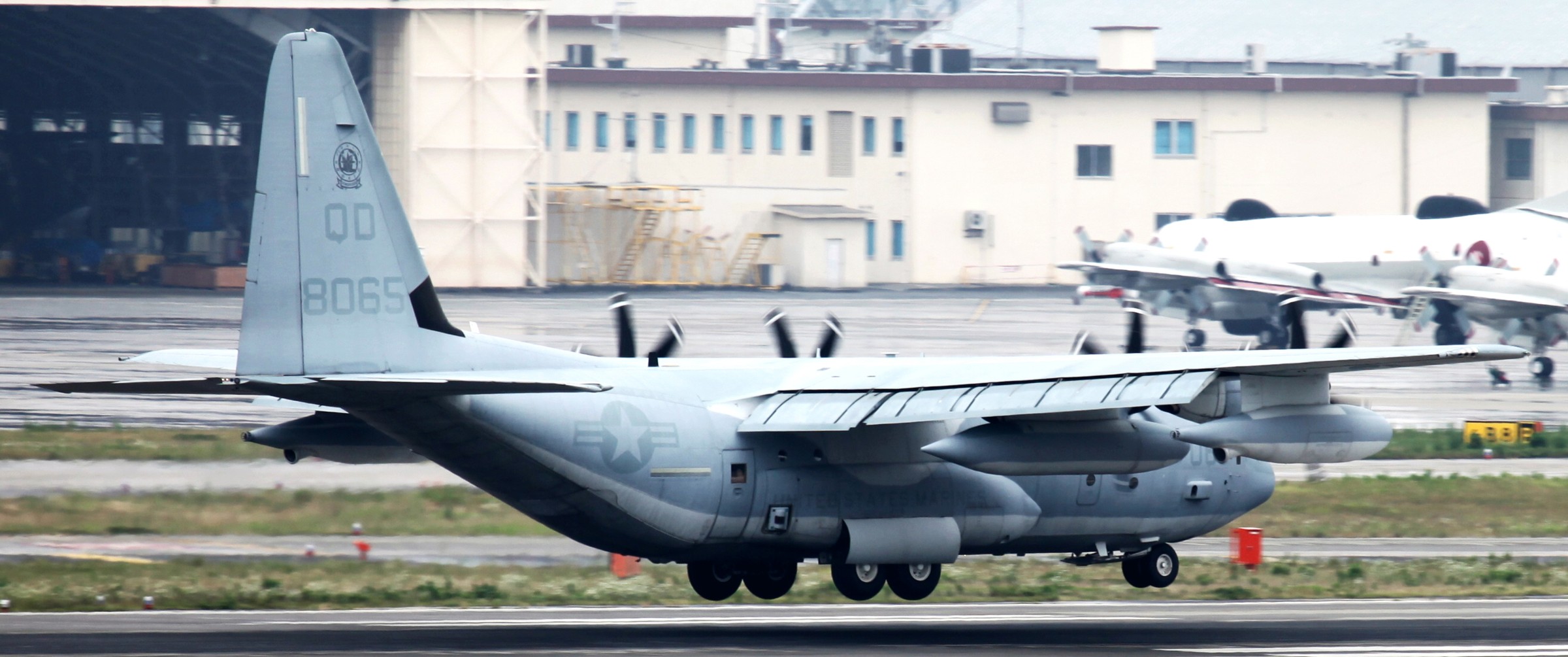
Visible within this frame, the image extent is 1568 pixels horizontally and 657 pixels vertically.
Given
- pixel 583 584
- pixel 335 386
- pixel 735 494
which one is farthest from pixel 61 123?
pixel 335 386

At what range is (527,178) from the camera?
77.8m

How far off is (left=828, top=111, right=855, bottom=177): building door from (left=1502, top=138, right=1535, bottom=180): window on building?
34.4m

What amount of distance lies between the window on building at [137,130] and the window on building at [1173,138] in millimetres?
52182

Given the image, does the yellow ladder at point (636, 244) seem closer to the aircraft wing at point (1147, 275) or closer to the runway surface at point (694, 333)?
the runway surface at point (694, 333)

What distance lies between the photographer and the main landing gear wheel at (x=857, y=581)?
22297mm

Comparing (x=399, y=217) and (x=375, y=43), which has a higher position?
(x=375, y=43)

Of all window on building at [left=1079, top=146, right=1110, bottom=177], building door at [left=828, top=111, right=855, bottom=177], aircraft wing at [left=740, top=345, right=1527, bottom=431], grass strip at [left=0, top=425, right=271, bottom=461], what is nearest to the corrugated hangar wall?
building door at [left=828, top=111, right=855, bottom=177]

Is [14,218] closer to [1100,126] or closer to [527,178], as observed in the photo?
[527,178]

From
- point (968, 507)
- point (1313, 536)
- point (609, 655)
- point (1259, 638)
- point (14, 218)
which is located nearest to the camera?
point (609, 655)

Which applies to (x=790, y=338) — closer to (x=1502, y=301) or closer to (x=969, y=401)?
(x=969, y=401)

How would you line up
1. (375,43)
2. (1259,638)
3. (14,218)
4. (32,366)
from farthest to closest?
(14,218) → (375,43) → (32,366) → (1259,638)

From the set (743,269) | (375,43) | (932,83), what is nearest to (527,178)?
(375,43)

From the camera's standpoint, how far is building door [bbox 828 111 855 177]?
9106cm

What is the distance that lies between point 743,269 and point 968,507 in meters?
66.9
